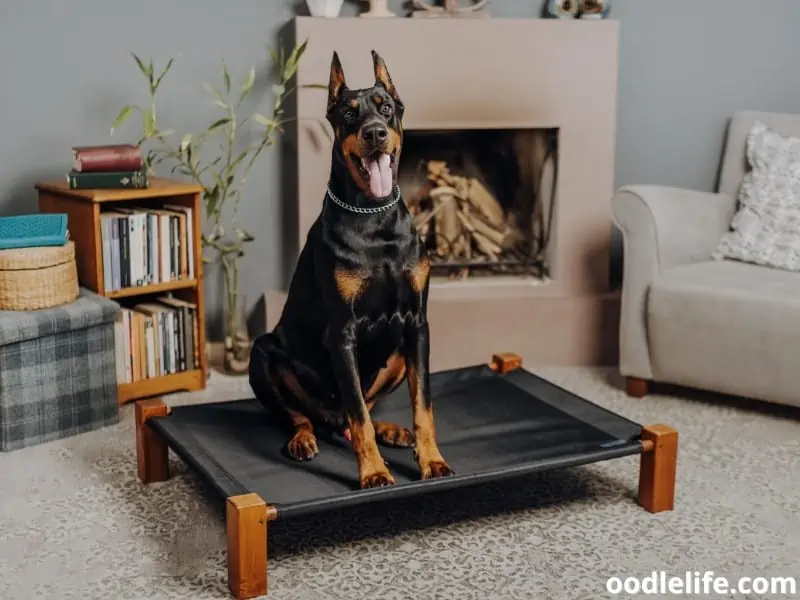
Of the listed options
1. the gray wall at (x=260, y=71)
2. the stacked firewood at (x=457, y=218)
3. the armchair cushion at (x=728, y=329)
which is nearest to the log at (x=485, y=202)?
the stacked firewood at (x=457, y=218)

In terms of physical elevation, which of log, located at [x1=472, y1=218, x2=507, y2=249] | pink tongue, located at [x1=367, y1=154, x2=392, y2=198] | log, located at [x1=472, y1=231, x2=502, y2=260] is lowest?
log, located at [x1=472, y1=231, x2=502, y2=260]

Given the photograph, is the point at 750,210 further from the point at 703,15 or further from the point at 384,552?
the point at 384,552

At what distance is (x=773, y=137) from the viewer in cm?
347

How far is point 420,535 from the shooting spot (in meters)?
2.30

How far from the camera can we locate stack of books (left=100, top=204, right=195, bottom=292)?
309 cm

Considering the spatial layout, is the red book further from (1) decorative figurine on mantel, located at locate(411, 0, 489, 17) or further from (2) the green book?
(1) decorative figurine on mantel, located at locate(411, 0, 489, 17)

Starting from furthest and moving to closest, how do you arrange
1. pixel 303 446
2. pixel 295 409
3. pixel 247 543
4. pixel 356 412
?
pixel 295 409, pixel 303 446, pixel 356 412, pixel 247 543

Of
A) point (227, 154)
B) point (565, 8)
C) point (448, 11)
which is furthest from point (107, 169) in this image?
point (565, 8)

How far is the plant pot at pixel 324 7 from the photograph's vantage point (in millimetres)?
3375

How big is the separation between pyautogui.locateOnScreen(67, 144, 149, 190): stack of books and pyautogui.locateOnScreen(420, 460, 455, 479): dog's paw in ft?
4.60

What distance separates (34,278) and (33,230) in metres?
0.18

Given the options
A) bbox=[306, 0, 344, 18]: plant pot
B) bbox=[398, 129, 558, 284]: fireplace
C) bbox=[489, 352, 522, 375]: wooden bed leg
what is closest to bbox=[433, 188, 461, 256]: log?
bbox=[398, 129, 558, 284]: fireplace

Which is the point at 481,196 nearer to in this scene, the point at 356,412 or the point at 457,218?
the point at 457,218

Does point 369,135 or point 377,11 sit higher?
point 377,11
